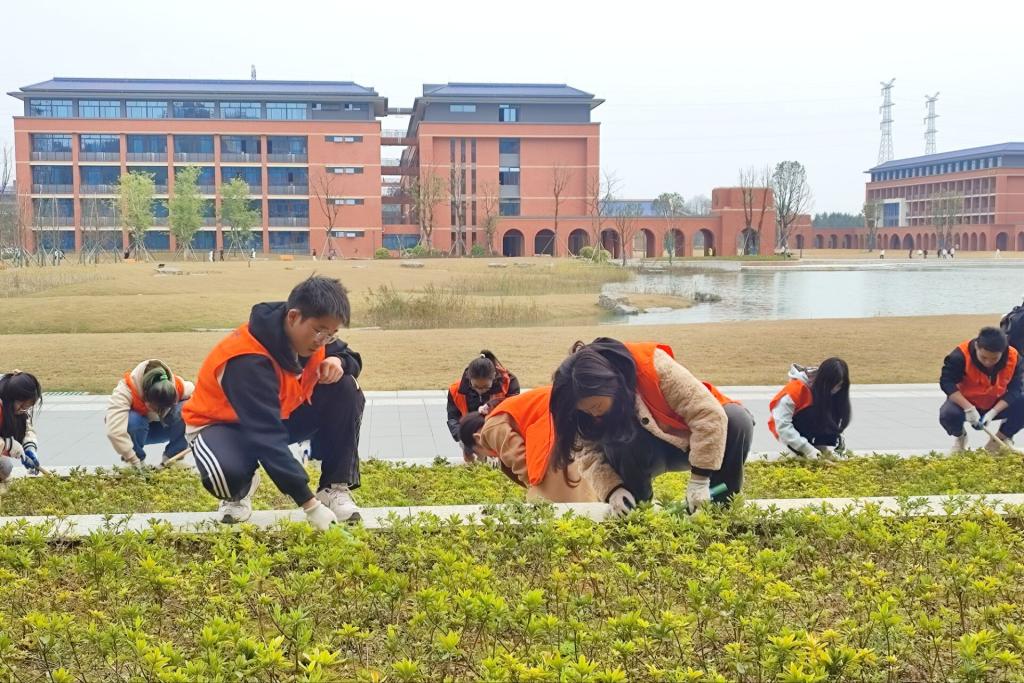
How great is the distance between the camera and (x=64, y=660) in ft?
8.18

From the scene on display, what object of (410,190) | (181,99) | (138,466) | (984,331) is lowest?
(138,466)

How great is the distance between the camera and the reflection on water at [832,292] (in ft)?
71.3

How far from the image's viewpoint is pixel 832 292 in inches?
1143

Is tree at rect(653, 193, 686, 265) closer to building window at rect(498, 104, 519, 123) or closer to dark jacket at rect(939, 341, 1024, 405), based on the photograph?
building window at rect(498, 104, 519, 123)

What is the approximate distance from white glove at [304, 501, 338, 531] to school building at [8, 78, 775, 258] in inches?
2067

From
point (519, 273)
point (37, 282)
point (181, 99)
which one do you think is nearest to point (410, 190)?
point (181, 99)

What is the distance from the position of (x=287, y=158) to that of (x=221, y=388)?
179 ft

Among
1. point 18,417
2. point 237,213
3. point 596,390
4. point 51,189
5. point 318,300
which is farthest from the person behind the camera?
point 51,189

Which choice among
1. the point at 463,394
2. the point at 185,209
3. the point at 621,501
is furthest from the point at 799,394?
the point at 185,209

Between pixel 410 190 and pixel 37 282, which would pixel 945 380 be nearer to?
pixel 37 282

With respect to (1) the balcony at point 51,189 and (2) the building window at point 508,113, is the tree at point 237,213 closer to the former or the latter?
(1) the balcony at point 51,189

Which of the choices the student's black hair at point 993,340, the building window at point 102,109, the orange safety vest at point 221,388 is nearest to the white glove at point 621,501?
the orange safety vest at point 221,388

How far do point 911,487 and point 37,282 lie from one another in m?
25.9

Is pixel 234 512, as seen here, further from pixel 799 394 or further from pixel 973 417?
pixel 973 417
